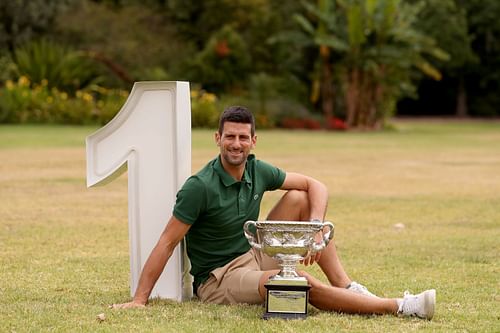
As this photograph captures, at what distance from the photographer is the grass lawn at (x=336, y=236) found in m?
5.86

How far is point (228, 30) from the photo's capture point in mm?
36750

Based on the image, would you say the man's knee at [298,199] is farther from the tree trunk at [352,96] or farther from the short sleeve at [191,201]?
the tree trunk at [352,96]

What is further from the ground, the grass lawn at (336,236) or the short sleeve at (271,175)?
the short sleeve at (271,175)

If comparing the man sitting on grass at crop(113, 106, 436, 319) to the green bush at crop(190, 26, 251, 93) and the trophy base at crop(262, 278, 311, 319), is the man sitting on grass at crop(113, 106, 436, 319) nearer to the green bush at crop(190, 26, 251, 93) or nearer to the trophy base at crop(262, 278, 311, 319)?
the trophy base at crop(262, 278, 311, 319)

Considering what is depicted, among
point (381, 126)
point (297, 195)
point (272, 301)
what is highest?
point (297, 195)

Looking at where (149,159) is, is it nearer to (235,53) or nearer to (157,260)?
(157,260)

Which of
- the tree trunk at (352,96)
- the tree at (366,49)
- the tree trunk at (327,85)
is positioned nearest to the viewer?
the tree at (366,49)

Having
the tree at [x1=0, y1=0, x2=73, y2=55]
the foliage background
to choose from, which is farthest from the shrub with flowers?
the tree at [x1=0, y1=0, x2=73, y2=55]

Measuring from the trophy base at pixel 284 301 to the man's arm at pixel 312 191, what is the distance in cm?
66

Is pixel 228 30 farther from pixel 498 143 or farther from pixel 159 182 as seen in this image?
pixel 159 182

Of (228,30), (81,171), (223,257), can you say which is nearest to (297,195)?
(223,257)

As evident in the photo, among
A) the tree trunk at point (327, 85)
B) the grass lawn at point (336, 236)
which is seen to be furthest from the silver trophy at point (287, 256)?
the tree trunk at point (327, 85)

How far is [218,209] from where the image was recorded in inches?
246

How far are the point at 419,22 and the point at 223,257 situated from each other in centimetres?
3867
